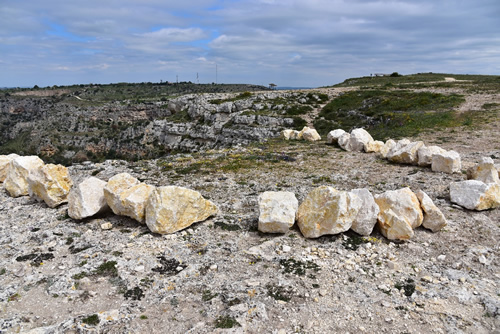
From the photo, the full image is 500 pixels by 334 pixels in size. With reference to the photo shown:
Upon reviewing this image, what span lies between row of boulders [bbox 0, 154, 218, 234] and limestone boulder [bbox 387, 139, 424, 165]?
1060 centimetres

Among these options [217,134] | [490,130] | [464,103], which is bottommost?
[217,134]

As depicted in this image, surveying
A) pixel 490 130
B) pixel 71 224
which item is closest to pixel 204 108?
pixel 490 130

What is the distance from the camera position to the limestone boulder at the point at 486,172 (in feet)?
37.1

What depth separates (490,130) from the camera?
70.5ft

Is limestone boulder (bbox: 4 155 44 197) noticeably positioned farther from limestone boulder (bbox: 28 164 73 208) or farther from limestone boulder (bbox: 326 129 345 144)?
limestone boulder (bbox: 326 129 345 144)

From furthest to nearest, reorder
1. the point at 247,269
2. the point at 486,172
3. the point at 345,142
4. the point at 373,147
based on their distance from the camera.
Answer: the point at 345,142
the point at 373,147
the point at 486,172
the point at 247,269

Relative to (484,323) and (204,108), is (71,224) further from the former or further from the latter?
(204,108)

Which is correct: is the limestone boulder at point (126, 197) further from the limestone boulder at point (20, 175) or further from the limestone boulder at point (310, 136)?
the limestone boulder at point (310, 136)

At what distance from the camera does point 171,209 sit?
9141 mm

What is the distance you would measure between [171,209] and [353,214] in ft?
17.6

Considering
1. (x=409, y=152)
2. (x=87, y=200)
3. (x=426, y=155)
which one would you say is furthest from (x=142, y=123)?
(x=426, y=155)

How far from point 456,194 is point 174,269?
961cm

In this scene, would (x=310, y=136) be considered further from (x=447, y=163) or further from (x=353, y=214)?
(x=353, y=214)

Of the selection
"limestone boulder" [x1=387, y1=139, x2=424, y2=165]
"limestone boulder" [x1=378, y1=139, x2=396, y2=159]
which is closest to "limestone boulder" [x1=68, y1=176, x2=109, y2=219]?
"limestone boulder" [x1=387, y1=139, x2=424, y2=165]
